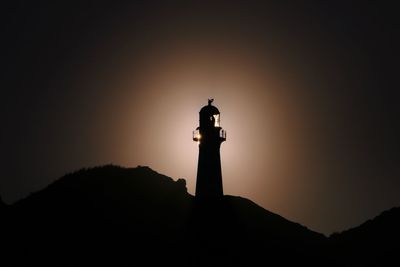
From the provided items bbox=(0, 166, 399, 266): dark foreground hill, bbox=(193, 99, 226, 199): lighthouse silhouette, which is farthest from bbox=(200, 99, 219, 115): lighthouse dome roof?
bbox=(0, 166, 399, 266): dark foreground hill

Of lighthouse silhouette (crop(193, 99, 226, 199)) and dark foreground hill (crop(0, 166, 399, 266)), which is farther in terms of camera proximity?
lighthouse silhouette (crop(193, 99, 226, 199))

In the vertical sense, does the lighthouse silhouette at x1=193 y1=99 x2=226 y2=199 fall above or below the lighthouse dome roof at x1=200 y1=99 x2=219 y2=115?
below

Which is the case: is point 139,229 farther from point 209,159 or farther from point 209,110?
point 209,110

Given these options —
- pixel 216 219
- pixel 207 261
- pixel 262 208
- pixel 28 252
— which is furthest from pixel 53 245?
pixel 262 208

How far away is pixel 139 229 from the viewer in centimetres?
5056

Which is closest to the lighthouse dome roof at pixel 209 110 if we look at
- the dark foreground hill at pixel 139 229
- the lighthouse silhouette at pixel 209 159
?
the lighthouse silhouette at pixel 209 159

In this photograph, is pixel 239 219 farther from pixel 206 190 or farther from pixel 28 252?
pixel 28 252

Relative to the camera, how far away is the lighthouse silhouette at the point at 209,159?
221ft

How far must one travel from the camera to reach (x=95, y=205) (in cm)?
5138

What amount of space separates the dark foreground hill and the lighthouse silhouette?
1.71 meters

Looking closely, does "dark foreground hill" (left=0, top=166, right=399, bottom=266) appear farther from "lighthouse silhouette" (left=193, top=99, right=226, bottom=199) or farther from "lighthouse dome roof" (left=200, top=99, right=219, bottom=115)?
"lighthouse dome roof" (left=200, top=99, right=219, bottom=115)

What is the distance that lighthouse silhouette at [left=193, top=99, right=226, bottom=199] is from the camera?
67.2 meters

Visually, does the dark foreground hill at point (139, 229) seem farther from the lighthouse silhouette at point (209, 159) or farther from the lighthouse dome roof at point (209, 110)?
the lighthouse dome roof at point (209, 110)

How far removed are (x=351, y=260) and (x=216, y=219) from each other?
1988 cm
